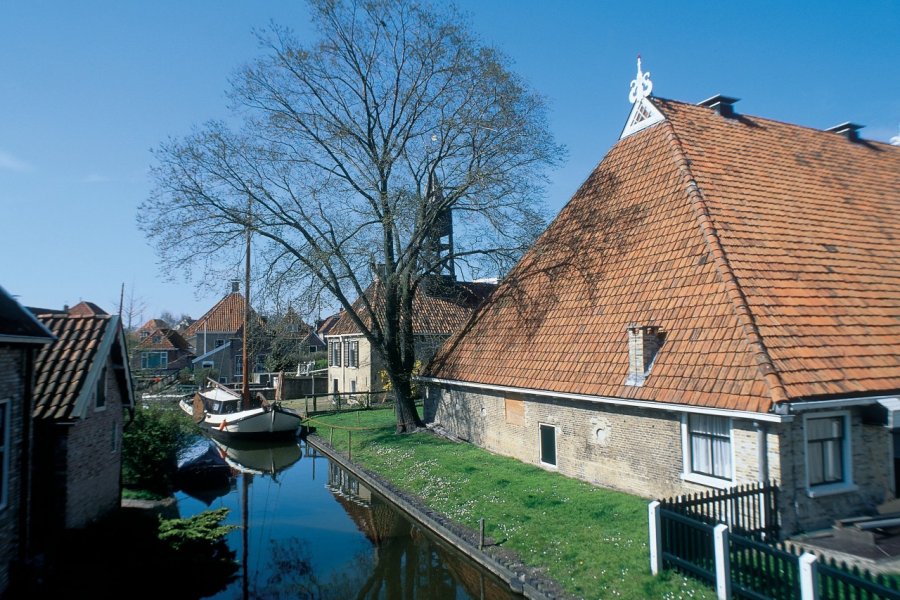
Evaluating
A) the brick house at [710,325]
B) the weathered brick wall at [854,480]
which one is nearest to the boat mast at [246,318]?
the brick house at [710,325]

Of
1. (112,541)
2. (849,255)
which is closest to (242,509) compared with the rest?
(112,541)

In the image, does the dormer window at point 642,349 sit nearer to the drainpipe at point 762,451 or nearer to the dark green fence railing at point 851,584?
the drainpipe at point 762,451

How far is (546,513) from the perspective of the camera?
11.8m

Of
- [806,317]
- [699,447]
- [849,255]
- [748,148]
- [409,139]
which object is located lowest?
[699,447]

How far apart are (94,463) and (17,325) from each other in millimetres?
4621

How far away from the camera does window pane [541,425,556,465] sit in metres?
14.9

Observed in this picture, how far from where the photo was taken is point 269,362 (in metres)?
24.1

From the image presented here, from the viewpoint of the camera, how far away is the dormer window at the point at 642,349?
1180cm

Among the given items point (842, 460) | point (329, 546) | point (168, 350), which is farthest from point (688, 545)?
point (168, 350)

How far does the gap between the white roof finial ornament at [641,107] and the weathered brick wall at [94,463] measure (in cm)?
1542

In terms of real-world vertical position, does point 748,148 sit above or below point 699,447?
above

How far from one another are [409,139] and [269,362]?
10535 mm

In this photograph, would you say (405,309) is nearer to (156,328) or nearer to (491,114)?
(491,114)

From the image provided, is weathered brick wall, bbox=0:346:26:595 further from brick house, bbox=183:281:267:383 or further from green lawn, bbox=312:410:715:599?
brick house, bbox=183:281:267:383
